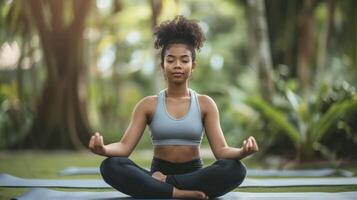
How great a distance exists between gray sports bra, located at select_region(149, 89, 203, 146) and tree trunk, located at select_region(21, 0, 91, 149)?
4.95 meters

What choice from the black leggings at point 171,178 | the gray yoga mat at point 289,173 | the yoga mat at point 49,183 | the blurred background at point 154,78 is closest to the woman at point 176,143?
the black leggings at point 171,178

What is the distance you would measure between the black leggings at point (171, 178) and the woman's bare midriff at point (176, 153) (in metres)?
0.10

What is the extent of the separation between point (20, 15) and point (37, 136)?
165 cm

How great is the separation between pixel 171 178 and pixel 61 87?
5.30 m

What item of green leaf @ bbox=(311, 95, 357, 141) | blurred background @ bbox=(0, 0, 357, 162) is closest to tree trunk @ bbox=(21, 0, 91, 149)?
blurred background @ bbox=(0, 0, 357, 162)

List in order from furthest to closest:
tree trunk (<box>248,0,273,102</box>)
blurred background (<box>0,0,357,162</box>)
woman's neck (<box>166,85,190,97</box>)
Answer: tree trunk (<box>248,0,273,102</box>) < blurred background (<box>0,0,357,162</box>) < woman's neck (<box>166,85,190,97</box>)

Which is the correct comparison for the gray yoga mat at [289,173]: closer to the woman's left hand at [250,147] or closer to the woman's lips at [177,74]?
Result: the woman's lips at [177,74]

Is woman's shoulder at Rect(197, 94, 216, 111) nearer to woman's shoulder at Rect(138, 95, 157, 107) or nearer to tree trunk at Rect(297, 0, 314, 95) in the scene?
woman's shoulder at Rect(138, 95, 157, 107)

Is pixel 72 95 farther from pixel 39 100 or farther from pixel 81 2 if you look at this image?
pixel 81 2

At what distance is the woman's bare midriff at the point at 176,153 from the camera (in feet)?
9.09

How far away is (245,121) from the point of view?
6770 mm

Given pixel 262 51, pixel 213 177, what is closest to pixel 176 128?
pixel 213 177

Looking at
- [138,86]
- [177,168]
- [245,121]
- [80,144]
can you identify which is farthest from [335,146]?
[138,86]

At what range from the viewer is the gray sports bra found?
2.75m
